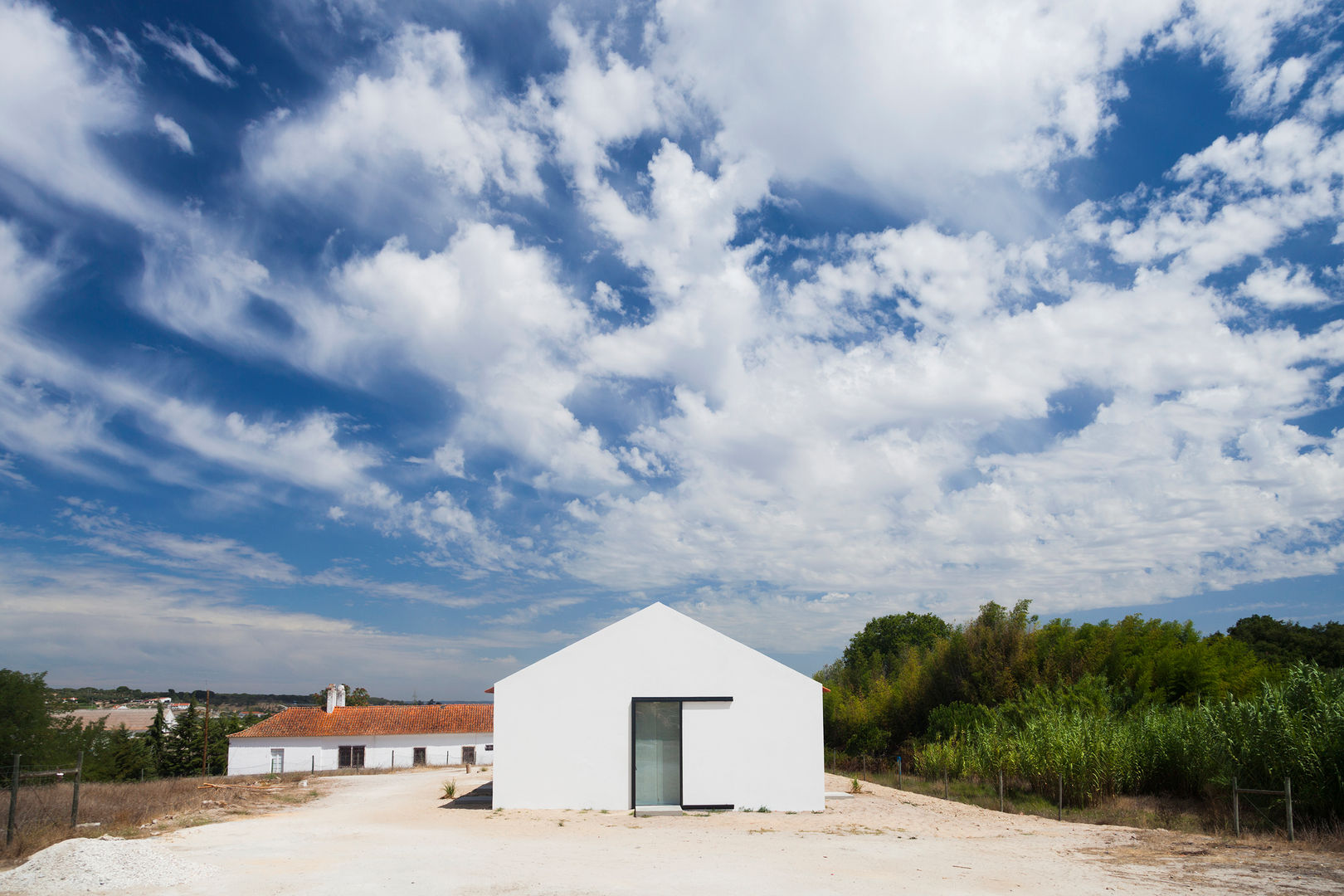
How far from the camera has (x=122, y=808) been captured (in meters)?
16.9

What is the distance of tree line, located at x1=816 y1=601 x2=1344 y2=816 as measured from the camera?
15.3 m

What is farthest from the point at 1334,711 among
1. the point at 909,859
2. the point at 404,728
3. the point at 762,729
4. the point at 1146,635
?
the point at 404,728

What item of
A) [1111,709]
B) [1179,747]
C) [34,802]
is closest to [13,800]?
[34,802]

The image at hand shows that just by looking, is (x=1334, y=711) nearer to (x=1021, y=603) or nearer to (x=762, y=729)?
(x=762, y=729)

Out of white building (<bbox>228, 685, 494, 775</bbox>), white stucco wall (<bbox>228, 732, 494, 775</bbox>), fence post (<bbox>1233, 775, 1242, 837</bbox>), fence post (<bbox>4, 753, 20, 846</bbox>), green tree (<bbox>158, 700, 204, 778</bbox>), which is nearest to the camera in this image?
fence post (<bbox>4, 753, 20, 846</bbox>)

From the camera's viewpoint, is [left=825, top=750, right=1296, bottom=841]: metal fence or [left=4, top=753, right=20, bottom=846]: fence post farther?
[left=825, top=750, right=1296, bottom=841]: metal fence

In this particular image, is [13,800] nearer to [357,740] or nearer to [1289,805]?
[1289,805]

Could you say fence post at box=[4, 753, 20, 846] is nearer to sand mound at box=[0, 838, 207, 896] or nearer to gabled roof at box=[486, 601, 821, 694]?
sand mound at box=[0, 838, 207, 896]

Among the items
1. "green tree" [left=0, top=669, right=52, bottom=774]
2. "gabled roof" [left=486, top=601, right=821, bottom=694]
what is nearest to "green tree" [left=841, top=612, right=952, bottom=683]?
"gabled roof" [left=486, top=601, right=821, bottom=694]

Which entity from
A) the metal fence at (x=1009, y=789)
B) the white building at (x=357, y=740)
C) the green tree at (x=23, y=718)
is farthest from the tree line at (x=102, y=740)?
the metal fence at (x=1009, y=789)

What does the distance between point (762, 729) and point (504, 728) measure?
19.5 ft

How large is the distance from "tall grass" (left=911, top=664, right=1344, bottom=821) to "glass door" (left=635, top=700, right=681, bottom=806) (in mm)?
8325

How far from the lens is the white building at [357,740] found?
133ft

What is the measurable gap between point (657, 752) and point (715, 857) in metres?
6.04
